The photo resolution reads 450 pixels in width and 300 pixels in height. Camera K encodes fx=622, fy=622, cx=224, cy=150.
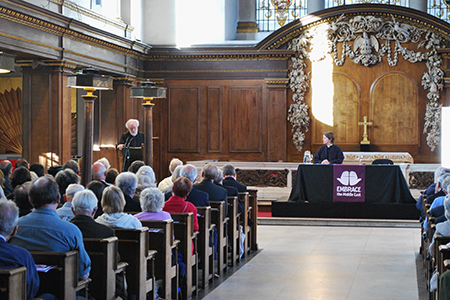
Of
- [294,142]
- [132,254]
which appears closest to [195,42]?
[294,142]

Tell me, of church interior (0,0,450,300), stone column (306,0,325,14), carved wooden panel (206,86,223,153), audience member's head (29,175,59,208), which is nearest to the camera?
audience member's head (29,175,59,208)

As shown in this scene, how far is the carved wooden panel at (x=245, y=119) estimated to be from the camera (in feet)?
53.3

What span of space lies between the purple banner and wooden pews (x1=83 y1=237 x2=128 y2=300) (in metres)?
7.65

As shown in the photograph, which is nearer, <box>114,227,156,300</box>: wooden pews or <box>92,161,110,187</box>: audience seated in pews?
<box>114,227,156,300</box>: wooden pews

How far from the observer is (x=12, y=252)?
Result: 3.37 meters

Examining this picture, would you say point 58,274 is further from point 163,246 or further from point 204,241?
point 204,241

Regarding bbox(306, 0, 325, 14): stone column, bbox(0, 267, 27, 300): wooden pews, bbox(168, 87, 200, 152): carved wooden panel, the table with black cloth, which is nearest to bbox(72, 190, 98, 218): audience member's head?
bbox(0, 267, 27, 300): wooden pews

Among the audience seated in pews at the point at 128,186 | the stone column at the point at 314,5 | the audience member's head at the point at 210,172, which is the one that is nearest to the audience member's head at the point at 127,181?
the audience seated in pews at the point at 128,186

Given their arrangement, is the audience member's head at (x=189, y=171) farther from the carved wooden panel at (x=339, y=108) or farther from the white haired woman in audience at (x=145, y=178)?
the carved wooden panel at (x=339, y=108)

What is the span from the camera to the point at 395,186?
1143 centimetres

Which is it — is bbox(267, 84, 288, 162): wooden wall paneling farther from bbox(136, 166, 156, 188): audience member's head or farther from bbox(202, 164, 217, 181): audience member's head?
bbox(136, 166, 156, 188): audience member's head

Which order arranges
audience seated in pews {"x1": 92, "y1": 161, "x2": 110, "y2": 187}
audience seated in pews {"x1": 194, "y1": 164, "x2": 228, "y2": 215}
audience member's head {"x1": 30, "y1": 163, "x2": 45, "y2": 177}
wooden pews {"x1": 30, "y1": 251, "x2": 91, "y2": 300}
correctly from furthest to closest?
audience member's head {"x1": 30, "y1": 163, "x2": 45, "y2": 177} < audience seated in pews {"x1": 92, "y1": 161, "x2": 110, "y2": 187} < audience seated in pews {"x1": 194, "y1": 164, "x2": 228, "y2": 215} < wooden pews {"x1": 30, "y1": 251, "x2": 91, "y2": 300}

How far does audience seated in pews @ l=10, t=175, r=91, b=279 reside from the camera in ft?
13.3

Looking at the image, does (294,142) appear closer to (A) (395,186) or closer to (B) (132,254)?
(A) (395,186)
